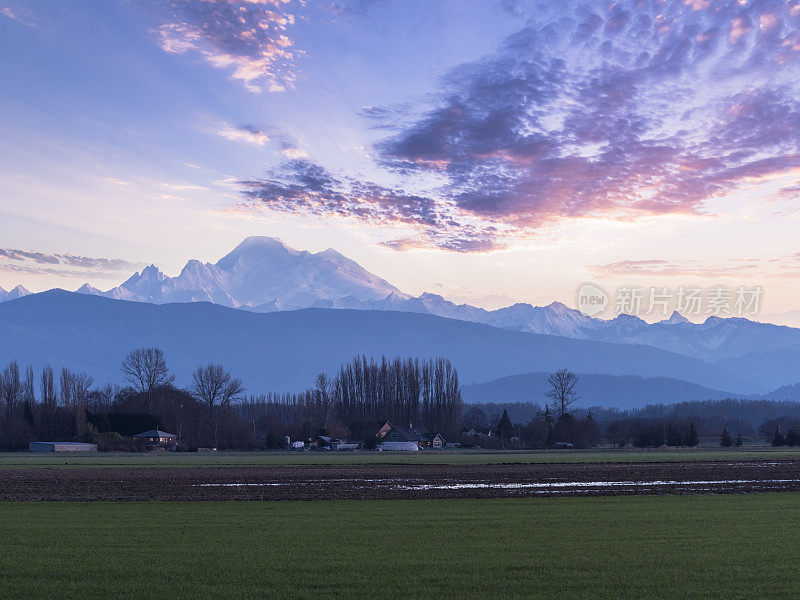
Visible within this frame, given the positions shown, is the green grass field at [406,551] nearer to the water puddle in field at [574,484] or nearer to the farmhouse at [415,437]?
the water puddle in field at [574,484]

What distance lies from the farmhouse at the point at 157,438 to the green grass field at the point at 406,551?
95826mm

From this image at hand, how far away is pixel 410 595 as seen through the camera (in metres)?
15.0

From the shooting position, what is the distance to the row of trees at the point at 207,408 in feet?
424

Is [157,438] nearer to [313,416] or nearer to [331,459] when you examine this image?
[313,416]

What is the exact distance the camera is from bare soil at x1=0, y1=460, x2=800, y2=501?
3828cm

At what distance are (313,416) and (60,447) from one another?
6357cm

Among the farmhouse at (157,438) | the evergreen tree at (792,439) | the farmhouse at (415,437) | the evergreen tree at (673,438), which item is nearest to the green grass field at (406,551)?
the farmhouse at (157,438)

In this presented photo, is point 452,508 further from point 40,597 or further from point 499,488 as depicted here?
point 40,597

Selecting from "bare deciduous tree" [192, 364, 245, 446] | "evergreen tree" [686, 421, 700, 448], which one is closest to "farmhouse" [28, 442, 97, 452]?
"bare deciduous tree" [192, 364, 245, 446]

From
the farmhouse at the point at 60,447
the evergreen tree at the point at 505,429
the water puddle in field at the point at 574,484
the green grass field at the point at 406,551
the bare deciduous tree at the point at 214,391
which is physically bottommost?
the evergreen tree at the point at 505,429

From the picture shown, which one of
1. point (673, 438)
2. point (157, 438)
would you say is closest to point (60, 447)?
point (157, 438)

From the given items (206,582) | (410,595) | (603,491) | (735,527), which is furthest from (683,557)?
(603,491)

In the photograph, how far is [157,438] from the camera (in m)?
126

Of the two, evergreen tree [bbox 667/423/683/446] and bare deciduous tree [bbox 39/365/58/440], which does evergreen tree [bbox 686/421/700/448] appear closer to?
evergreen tree [bbox 667/423/683/446]
